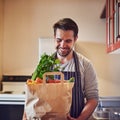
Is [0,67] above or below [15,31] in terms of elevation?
below

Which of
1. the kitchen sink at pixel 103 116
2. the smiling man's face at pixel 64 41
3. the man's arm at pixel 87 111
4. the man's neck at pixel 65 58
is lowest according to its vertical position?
the kitchen sink at pixel 103 116

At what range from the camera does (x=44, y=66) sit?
93cm

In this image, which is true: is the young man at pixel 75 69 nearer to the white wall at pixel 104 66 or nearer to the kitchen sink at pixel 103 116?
the kitchen sink at pixel 103 116

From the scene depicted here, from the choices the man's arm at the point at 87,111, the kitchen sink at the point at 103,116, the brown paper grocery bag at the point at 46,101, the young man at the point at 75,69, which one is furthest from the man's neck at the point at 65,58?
the kitchen sink at the point at 103,116

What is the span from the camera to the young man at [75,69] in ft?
3.88

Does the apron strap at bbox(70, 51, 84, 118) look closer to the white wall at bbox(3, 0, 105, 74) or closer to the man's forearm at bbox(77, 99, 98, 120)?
the man's forearm at bbox(77, 99, 98, 120)

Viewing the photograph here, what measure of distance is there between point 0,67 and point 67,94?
6.44ft

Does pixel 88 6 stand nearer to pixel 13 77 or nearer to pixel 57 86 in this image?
pixel 13 77

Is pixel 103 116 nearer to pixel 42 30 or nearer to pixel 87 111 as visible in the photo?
pixel 87 111

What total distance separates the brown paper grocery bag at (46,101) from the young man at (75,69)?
0.28 metres

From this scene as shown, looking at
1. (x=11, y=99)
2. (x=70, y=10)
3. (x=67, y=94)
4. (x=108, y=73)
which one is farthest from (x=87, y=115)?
(x=70, y=10)

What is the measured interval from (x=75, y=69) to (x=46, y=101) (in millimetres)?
401

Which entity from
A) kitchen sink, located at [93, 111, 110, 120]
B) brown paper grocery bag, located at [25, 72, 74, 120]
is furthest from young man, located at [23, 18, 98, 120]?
kitchen sink, located at [93, 111, 110, 120]

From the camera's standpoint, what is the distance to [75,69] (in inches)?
48.8
